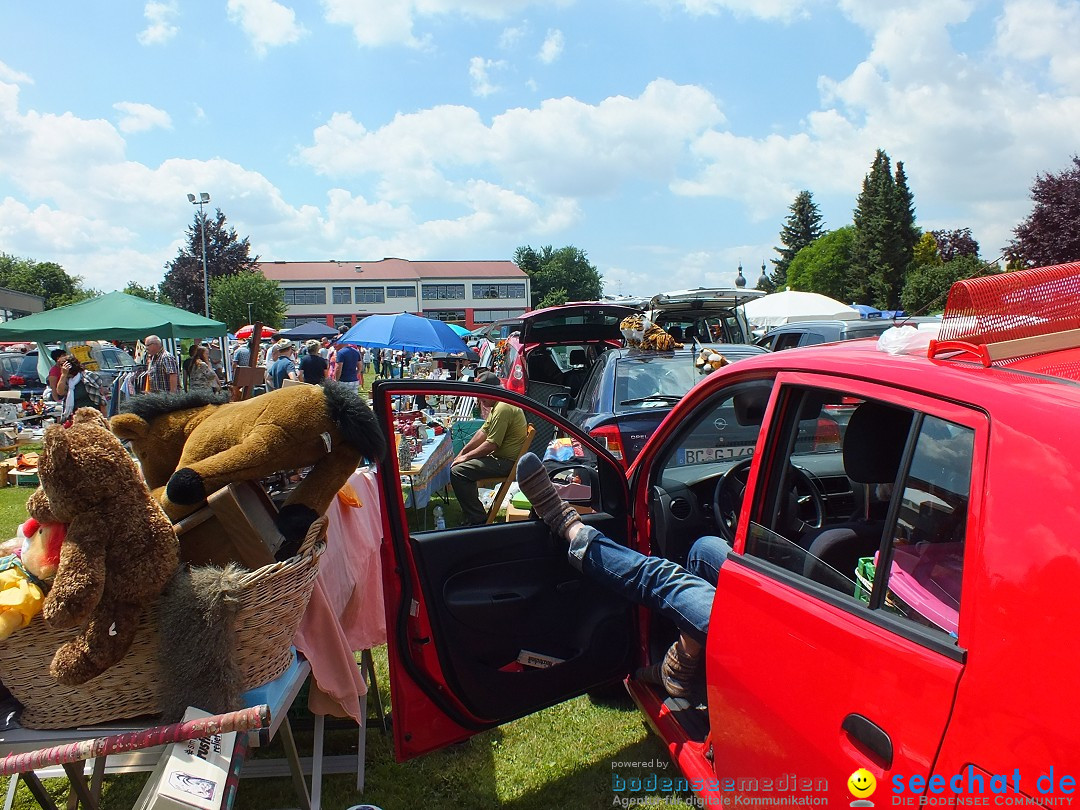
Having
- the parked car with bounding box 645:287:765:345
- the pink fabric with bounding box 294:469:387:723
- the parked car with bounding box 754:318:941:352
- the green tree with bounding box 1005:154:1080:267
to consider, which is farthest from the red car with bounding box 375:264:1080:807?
the green tree with bounding box 1005:154:1080:267

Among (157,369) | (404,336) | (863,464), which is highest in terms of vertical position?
(863,464)

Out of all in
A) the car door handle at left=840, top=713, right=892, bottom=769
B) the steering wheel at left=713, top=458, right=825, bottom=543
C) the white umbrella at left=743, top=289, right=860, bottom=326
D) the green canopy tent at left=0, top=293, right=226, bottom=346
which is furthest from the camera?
the white umbrella at left=743, top=289, right=860, bottom=326

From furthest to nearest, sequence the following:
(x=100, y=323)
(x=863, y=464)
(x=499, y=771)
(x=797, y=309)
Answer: (x=797, y=309) → (x=100, y=323) → (x=499, y=771) → (x=863, y=464)

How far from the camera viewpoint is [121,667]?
2.06 m

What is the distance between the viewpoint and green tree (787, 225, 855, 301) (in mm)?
58812

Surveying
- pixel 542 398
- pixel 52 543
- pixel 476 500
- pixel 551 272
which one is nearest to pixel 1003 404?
pixel 52 543

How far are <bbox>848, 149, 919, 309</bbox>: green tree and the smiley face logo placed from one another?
5324 cm

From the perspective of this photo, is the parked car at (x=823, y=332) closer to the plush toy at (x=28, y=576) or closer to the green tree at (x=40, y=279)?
the plush toy at (x=28, y=576)

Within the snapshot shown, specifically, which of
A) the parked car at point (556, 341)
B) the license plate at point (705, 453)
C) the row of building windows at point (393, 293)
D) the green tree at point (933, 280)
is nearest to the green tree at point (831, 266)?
the green tree at point (933, 280)

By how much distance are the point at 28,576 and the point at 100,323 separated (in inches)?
485

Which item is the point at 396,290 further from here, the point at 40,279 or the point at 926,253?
the point at 926,253

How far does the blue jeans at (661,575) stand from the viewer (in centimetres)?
241

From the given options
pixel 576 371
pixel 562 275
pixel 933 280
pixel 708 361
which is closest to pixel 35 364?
pixel 576 371

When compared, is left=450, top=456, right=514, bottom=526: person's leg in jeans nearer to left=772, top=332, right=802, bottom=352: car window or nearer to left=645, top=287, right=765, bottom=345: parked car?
left=645, top=287, right=765, bottom=345: parked car
